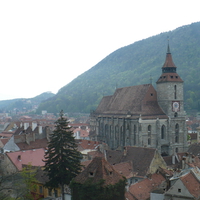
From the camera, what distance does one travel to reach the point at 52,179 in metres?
33.1

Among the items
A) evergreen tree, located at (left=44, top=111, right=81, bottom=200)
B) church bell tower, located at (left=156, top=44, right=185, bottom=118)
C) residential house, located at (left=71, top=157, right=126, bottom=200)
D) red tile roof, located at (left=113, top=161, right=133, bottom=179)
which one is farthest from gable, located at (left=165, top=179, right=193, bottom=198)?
church bell tower, located at (left=156, top=44, right=185, bottom=118)

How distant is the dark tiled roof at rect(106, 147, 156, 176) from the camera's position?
41272mm

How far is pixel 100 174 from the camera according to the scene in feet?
88.6

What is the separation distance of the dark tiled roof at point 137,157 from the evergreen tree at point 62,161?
10459 millimetres

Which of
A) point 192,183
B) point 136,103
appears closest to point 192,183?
point 192,183

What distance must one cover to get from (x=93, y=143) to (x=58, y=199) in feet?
95.5

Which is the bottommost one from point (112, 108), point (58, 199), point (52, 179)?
point (58, 199)

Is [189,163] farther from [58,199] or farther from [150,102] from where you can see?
[150,102]

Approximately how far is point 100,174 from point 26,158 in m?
22.0

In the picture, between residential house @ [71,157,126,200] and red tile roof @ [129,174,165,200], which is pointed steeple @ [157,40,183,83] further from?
residential house @ [71,157,126,200]

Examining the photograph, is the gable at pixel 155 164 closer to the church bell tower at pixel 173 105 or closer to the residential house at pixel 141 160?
the residential house at pixel 141 160

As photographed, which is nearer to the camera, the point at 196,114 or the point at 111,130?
the point at 111,130

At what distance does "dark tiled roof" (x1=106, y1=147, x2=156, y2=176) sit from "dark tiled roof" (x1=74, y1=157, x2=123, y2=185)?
45.2 feet

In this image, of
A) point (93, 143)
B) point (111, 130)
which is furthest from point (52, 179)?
point (111, 130)
